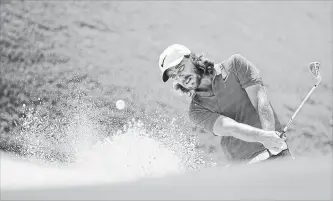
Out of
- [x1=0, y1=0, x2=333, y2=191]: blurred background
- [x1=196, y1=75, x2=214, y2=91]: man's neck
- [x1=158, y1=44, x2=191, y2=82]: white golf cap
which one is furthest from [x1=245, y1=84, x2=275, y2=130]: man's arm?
[x1=0, y1=0, x2=333, y2=191]: blurred background

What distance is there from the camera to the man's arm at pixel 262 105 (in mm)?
1256

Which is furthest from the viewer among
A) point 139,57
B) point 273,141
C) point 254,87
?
point 139,57

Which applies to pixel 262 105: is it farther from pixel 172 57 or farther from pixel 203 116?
pixel 172 57

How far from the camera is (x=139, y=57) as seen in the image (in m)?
4.59

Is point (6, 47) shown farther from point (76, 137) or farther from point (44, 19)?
point (76, 137)

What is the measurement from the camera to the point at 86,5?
4699 millimetres

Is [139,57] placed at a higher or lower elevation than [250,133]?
lower

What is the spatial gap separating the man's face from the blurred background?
281cm

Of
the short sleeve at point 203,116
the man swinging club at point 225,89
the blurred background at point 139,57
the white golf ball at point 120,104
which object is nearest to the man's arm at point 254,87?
the man swinging club at point 225,89

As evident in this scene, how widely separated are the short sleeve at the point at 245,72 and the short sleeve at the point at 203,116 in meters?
0.14

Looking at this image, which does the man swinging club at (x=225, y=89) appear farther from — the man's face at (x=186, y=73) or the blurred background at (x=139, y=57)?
the blurred background at (x=139, y=57)

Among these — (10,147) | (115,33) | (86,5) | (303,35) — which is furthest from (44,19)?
(303,35)

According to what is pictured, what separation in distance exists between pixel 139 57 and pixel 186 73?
332 cm

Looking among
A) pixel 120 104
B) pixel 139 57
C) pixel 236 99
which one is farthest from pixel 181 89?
pixel 139 57
